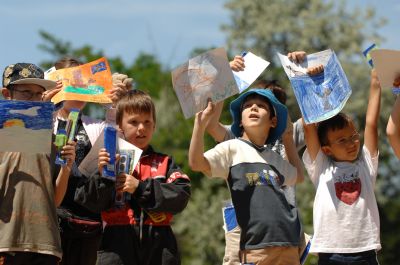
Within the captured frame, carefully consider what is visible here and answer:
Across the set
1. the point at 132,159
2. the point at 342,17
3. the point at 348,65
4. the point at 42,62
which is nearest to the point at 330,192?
the point at 132,159

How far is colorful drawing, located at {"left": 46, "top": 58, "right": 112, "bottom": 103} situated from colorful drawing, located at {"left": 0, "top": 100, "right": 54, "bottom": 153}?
0.75 m

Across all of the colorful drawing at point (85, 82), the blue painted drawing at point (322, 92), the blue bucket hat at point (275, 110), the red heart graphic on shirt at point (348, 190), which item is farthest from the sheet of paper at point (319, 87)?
the colorful drawing at point (85, 82)

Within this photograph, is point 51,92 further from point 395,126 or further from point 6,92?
point 395,126

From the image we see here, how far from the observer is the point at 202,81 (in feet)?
21.4

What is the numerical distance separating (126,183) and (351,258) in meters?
1.58

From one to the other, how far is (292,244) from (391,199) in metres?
29.8

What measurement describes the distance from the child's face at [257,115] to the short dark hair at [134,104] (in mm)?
640

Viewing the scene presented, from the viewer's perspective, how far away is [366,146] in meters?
→ 6.88

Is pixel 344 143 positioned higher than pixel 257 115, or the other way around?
pixel 257 115

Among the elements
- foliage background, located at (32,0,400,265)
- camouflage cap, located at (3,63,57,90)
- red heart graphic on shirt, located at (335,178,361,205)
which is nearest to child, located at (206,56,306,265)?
red heart graphic on shirt, located at (335,178,361,205)

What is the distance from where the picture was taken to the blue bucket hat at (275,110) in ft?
22.1

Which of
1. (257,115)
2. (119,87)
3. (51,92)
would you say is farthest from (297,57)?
(51,92)

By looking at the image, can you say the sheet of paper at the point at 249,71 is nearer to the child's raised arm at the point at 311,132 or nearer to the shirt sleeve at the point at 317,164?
the child's raised arm at the point at 311,132

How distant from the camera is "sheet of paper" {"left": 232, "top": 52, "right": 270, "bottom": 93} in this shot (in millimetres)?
6887
